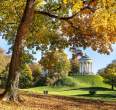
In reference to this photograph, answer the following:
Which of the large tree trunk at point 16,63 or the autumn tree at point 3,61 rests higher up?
the autumn tree at point 3,61

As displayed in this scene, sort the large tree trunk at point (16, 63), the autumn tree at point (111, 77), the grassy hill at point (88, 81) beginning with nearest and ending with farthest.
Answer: the large tree trunk at point (16, 63) → the autumn tree at point (111, 77) → the grassy hill at point (88, 81)

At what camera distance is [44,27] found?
3291 centimetres

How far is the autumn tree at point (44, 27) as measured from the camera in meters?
23.0

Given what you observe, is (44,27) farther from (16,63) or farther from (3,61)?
(3,61)

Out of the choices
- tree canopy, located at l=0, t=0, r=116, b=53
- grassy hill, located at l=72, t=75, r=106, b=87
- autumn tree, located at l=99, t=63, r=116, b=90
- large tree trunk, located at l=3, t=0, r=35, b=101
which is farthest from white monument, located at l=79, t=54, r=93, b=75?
large tree trunk, located at l=3, t=0, r=35, b=101

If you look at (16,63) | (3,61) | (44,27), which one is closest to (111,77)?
(3,61)

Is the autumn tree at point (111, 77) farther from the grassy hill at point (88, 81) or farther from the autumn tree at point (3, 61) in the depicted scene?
the autumn tree at point (3, 61)

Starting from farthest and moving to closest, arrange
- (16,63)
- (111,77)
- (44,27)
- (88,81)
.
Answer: (88,81) < (111,77) < (44,27) < (16,63)

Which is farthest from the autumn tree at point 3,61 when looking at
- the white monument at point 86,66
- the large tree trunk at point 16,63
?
the large tree trunk at point 16,63

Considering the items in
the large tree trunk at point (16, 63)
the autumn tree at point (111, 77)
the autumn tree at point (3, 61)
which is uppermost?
the autumn tree at point (3, 61)

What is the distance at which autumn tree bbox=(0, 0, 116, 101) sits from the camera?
23.0m

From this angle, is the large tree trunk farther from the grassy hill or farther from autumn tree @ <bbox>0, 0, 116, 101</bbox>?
the grassy hill

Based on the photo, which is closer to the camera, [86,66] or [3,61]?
[3,61]

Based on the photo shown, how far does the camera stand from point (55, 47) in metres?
34.1
